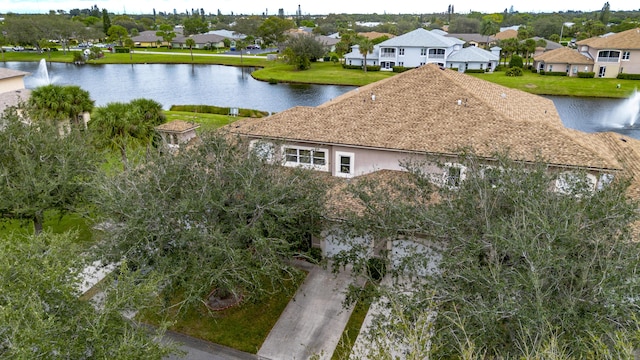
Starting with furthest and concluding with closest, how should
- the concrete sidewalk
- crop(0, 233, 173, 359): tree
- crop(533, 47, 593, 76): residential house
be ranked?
crop(533, 47, 593, 76): residential house
the concrete sidewalk
crop(0, 233, 173, 359): tree

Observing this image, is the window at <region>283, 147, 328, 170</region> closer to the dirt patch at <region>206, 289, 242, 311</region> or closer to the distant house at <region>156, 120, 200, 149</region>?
the dirt patch at <region>206, 289, 242, 311</region>

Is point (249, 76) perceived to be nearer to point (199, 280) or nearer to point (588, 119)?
point (588, 119)

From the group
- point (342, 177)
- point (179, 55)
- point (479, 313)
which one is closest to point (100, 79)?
point (179, 55)

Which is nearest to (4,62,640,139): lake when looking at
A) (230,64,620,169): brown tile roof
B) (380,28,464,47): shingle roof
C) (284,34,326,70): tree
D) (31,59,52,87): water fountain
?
(31,59,52,87): water fountain

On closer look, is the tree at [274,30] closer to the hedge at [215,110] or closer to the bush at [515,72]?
the bush at [515,72]

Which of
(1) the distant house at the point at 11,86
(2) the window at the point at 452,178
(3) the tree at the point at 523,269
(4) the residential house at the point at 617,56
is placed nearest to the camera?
(3) the tree at the point at 523,269

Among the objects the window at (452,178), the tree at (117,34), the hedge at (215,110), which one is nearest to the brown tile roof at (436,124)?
the window at (452,178)

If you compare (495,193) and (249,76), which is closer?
(495,193)
